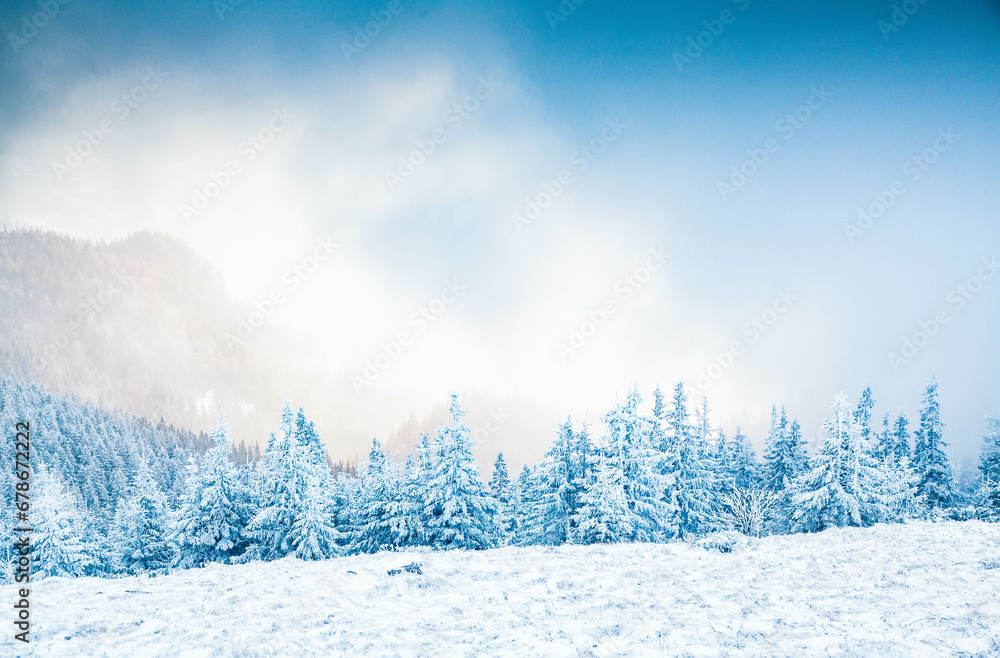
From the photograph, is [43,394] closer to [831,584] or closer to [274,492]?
[274,492]

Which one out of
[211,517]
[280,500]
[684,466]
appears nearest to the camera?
[280,500]

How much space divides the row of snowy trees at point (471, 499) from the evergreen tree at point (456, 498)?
0.28 ft

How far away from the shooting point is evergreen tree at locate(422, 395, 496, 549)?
26844mm

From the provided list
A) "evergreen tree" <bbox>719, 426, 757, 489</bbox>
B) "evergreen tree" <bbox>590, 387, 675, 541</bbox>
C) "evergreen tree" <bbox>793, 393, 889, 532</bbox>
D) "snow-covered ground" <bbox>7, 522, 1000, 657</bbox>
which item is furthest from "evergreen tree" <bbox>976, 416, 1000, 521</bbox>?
"evergreen tree" <bbox>590, 387, 675, 541</bbox>

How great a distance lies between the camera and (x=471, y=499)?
27.4m

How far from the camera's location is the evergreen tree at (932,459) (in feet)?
135

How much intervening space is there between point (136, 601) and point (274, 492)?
1411 cm

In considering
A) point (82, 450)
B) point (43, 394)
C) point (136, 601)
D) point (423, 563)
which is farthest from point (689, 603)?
point (43, 394)

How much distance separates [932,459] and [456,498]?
44.5 metres

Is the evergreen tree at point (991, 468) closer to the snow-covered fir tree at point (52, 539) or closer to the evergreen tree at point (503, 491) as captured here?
the evergreen tree at point (503, 491)

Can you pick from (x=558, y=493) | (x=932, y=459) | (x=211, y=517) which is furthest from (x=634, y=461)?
(x=932, y=459)

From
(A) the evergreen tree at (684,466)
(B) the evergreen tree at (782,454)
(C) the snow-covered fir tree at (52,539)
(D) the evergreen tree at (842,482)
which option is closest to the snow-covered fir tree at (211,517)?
(C) the snow-covered fir tree at (52,539)

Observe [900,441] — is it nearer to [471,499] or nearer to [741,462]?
[741,462]

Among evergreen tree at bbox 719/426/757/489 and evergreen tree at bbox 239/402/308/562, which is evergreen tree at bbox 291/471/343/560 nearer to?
evergreen tree at bbox 239/402/308/562
